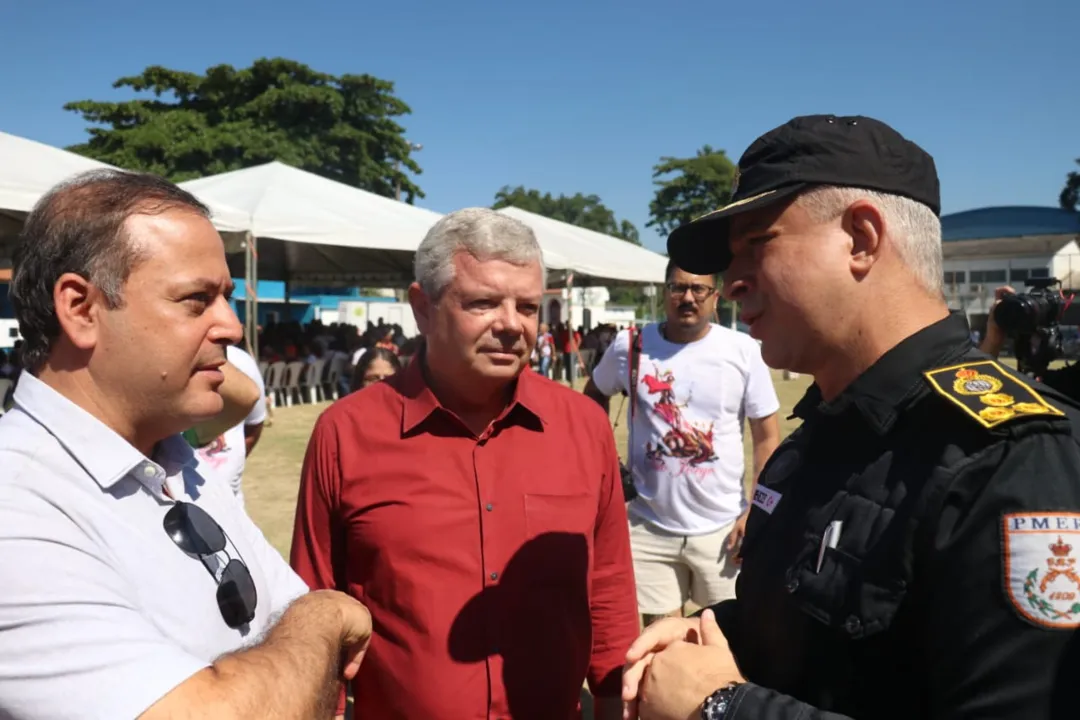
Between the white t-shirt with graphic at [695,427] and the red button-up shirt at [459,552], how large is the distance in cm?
149

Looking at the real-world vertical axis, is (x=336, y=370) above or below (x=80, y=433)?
below

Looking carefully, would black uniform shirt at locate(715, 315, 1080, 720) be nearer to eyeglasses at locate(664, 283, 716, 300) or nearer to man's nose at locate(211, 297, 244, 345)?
man's nose at locate(211, 297, 244, 345)

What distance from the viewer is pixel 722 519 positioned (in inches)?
152

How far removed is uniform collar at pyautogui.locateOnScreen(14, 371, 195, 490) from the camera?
1.33 m

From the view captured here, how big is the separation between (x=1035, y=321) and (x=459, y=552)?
3.75 metres

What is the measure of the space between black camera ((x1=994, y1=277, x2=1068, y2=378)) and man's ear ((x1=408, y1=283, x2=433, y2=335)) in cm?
355

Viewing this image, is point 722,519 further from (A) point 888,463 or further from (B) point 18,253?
(B) point 18,253

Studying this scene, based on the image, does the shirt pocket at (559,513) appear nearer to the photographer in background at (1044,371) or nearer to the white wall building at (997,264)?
the photographer in background at (1044,371)

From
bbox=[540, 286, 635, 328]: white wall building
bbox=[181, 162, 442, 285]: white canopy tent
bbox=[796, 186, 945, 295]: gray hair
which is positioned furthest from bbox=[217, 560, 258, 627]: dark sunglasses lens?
bbox=[540, 286, 635, 328]: white wall building

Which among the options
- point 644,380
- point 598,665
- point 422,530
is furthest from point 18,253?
point 644,380

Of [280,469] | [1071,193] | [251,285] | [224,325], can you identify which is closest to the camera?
[224,325]

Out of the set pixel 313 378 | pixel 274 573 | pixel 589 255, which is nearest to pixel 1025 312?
pixel 274 573

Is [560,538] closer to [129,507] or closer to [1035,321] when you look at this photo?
[129,507]

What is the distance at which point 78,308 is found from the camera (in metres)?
1.38
